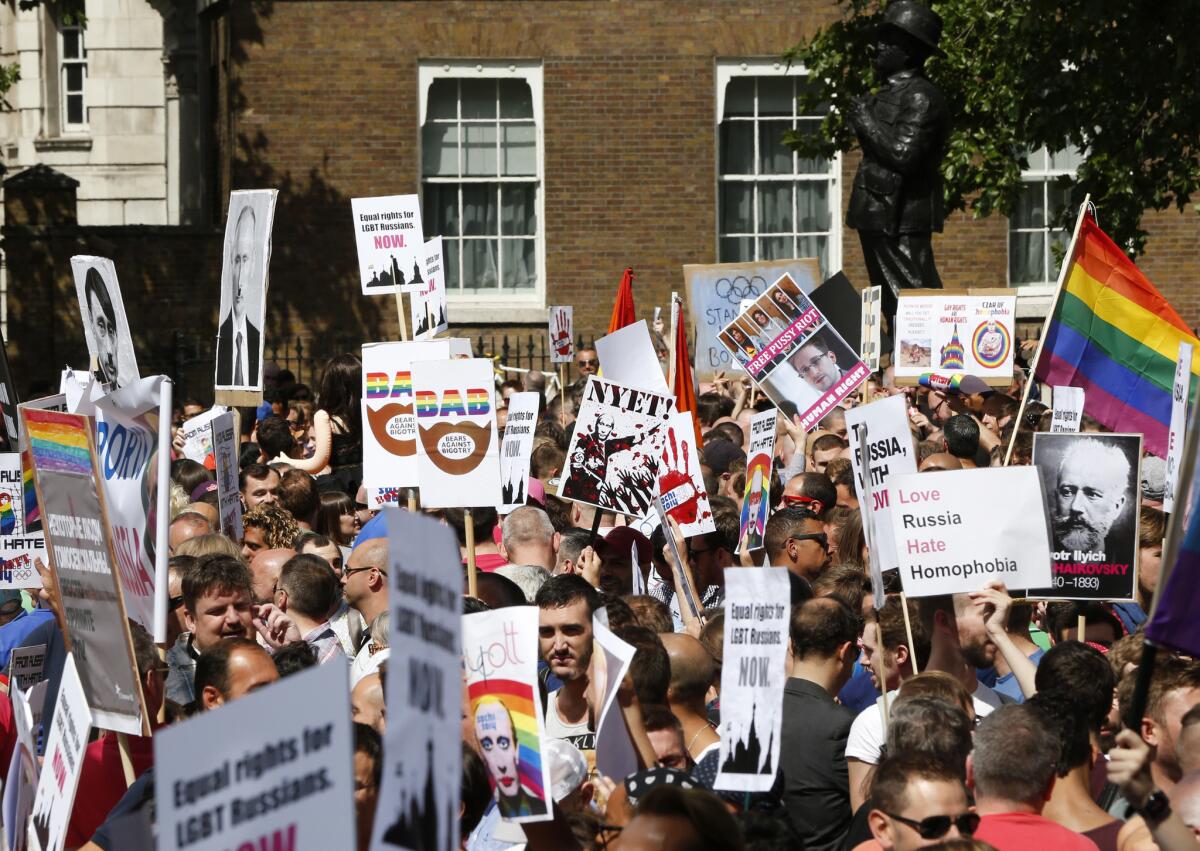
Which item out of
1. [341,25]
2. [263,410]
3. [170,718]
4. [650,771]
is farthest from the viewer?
[341,25]

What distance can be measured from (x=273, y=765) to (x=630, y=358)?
6790mm

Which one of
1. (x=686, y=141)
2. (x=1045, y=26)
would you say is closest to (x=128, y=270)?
(x=686, y=141)

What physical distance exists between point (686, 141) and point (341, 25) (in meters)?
4.05

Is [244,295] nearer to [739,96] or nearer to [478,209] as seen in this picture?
[478,209]

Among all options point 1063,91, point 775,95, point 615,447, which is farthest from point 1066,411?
point 775,95

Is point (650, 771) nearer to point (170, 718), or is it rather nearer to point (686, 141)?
point (170, 718)

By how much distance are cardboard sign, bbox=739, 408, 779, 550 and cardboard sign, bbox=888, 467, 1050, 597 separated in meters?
2.23

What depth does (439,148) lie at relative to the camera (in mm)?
21828

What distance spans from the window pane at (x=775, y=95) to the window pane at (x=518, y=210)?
2810 millimetres

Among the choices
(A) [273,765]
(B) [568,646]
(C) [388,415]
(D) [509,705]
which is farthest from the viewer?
(C) [388,415]

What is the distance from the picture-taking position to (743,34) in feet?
70.4

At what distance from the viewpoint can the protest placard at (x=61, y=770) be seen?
427 cm

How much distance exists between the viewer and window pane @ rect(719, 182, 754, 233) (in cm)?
2198

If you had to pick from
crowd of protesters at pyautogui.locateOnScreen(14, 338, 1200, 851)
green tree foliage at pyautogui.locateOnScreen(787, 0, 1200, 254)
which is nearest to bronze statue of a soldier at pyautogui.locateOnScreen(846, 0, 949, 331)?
green tree foliage at pyautogui.locateOnScreen(787, 0, 1200, 254)
